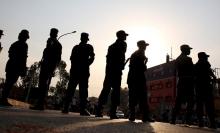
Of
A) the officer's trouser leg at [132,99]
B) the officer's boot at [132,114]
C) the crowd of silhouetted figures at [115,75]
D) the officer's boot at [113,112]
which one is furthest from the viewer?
the crowd of silhouetted figures at [115,75]

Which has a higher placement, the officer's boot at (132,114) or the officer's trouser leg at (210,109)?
the officer's trouser leg at (210,109)

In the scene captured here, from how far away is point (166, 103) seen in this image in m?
67.1

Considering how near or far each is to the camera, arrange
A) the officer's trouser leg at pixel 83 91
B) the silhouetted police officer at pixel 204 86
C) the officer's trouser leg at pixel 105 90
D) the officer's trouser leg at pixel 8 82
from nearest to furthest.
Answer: the officer's trouser leg at pixel 105 90, the officer's trouser leg at pixel 83 91, the silhouetted police officer at pixel 204 86, the officer's trouser leg at pixel 8 82

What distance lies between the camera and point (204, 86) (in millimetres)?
10102

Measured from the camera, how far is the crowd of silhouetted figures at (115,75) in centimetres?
916

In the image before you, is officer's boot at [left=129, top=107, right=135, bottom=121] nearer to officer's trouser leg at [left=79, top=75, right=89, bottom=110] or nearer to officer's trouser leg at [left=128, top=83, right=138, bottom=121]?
officer's trouser leg at [left=128, top=83, right=138, bottom=121]

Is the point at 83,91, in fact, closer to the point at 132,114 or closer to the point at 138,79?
the point at 138,79

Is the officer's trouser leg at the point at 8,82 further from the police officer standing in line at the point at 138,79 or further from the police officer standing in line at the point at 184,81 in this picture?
the police officer standing in line at the point at 184,81

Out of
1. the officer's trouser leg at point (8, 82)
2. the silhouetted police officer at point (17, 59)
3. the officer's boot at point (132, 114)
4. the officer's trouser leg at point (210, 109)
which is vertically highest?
the silhouetted police officer at point (17, 59)

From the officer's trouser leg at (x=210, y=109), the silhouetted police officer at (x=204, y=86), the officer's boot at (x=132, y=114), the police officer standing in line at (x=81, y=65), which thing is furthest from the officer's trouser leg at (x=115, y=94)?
the officer's trouser leg at (x=210, y=109)

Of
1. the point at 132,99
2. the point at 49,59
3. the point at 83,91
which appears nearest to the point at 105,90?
the point at 132,99

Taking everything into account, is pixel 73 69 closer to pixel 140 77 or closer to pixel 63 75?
pixel 140 77

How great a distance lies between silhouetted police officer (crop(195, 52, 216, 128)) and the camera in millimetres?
10078

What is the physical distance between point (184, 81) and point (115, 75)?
6.53ft
